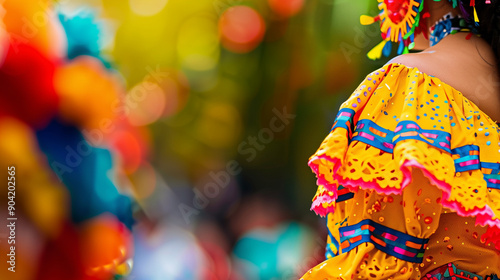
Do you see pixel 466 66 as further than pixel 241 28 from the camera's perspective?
No

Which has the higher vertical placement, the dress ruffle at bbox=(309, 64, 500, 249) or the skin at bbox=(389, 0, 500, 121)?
the skin at bbox=(389, 0, 500, 121)

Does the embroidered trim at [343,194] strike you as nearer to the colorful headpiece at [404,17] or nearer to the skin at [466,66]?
the skin at [466,66]

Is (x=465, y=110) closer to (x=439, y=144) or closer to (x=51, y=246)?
(x=439, y=144)

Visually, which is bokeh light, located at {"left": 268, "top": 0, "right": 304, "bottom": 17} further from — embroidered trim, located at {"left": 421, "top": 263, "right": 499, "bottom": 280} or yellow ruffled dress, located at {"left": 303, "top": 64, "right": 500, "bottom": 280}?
embroidered trim, located at {"left": 421, "top": 263, "right": 499, "bottom": 280}

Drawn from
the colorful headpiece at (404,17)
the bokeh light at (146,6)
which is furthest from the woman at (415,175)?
the bokeh light at (146,6)

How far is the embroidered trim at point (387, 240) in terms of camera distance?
2.63 feet

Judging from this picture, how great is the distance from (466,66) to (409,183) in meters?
0.30

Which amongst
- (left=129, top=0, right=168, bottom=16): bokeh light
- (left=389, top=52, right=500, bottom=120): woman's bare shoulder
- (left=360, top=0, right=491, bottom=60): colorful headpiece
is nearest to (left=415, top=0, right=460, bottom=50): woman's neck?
(left=360, top=0, right=491, bottom=60): colorful headpiece

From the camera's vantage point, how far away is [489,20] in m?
0.98

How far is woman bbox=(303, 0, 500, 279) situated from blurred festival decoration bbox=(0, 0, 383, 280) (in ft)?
3.29

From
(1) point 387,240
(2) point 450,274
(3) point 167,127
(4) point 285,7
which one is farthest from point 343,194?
(4) point 285,7

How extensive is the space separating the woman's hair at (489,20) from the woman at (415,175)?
0.17 ft

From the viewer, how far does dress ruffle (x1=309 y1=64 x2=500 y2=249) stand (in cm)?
75

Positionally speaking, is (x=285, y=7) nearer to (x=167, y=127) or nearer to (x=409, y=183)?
(x=167, y=127)
